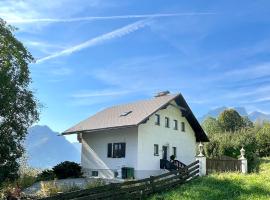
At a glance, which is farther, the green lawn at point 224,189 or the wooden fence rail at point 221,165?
the wooden fence rail at point 221,165

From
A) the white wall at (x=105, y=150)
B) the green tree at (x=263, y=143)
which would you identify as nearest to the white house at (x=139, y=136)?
the white wall at (x=105, y=150)

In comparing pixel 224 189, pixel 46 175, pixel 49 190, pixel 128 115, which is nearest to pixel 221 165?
pixel 128 115

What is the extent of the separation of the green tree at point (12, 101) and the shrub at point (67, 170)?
37.6ft

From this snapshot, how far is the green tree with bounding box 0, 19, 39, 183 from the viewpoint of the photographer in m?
25.0

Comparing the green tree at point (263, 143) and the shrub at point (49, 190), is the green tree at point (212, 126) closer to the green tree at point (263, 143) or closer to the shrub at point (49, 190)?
the green tree at point (263, 143)

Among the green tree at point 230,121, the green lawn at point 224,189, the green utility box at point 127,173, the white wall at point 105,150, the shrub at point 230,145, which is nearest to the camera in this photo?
the green lawn at point 224,189

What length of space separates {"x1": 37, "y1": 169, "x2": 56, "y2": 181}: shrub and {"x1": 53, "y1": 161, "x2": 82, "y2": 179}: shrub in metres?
0.45

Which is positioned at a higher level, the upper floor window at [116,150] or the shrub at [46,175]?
the upper floor window at [116,150]

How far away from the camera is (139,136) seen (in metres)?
35.8

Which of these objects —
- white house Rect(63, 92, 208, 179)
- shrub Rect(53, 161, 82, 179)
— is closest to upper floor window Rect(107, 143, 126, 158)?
white house Rect(63, 92, 208, 179)

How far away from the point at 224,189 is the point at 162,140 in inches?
606

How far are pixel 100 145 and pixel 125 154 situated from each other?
3.70 meters

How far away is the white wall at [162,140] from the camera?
36.1 m

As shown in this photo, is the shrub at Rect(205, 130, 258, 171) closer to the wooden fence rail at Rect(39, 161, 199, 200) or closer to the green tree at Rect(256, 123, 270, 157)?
the green tree at Rect(256, 123, 270, 157)
